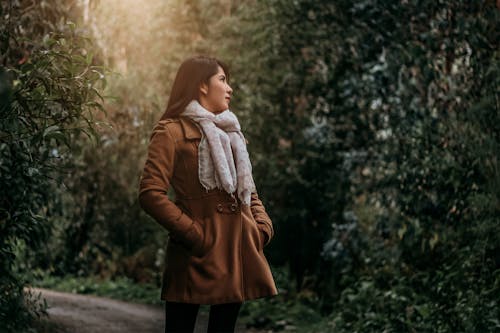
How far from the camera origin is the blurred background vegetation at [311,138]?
714 centimetres

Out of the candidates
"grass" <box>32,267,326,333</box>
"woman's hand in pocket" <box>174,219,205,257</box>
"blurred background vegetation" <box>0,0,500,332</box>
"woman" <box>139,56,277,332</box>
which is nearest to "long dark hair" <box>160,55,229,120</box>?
"woman" <box>139,56,277,332</box>

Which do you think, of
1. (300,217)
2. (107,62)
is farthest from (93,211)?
(107,62)

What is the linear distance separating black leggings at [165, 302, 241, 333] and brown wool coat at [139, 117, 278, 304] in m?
0.08

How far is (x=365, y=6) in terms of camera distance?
10.3m

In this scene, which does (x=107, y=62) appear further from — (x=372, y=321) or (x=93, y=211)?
(x=93, y=211)

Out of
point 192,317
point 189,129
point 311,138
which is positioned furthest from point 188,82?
point 311,138

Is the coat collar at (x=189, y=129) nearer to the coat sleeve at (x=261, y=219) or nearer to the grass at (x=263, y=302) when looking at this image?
the coat sleeve at (x=261, y=219)

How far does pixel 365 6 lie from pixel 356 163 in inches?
74.7

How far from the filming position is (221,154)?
4.82m

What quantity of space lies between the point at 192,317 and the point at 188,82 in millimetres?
1277

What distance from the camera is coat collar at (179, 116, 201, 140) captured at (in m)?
4.88

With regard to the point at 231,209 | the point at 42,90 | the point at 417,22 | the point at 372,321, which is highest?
the point at 417,22

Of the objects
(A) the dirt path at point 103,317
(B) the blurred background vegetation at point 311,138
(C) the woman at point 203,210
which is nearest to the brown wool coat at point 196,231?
(C) the woman at point 203,210

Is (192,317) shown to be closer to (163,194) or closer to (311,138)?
(163,194)
